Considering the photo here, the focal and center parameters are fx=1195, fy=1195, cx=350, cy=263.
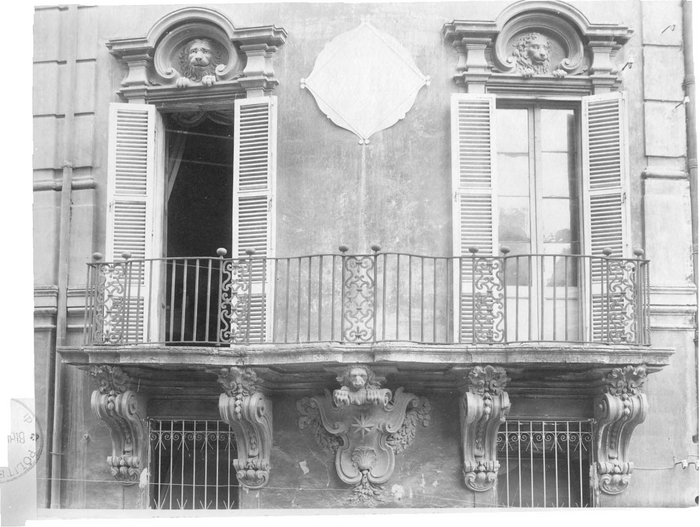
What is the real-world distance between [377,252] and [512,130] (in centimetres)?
205

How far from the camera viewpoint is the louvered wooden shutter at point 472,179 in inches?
460

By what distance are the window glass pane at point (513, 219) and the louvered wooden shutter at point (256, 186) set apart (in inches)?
91.0

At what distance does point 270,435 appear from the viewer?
11641 millimetres

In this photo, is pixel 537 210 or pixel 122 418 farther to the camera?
pixel 537 210

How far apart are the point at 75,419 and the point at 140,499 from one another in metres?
1.07

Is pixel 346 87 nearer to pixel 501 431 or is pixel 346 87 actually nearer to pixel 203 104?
pixel 203 104

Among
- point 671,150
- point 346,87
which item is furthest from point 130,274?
point 671,150

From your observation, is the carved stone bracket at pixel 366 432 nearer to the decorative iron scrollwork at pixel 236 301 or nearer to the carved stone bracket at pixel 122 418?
the decorative iron scrollwork at pixel 236 301

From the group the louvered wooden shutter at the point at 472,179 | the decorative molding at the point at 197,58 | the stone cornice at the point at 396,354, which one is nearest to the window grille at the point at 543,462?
the stone cornice at the point at 396,354

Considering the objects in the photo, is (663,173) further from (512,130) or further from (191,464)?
(191,464)

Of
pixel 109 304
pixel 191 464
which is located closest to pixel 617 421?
pixel 191 464

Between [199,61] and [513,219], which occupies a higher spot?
[199,61]

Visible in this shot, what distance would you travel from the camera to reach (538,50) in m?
12.0

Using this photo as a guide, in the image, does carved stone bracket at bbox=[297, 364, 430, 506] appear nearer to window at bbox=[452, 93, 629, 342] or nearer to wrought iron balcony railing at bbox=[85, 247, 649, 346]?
wrought iron balcony railing at bbox=[85, 247, 649, 346]
